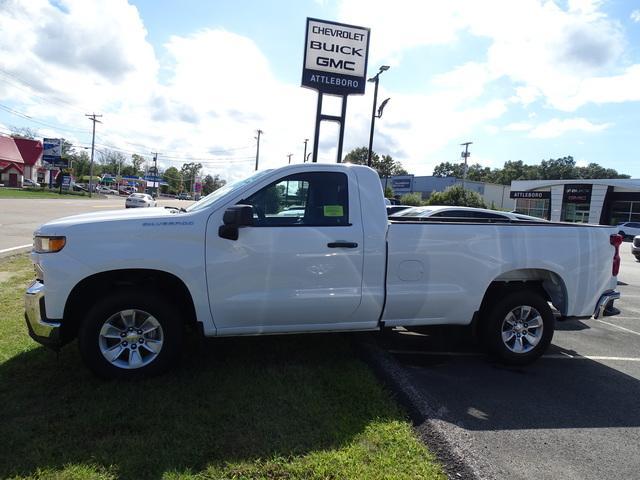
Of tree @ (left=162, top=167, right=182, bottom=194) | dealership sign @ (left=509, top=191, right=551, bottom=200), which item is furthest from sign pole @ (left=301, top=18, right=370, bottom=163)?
tree @ (left=162, top=167, right=182, bottom=194)

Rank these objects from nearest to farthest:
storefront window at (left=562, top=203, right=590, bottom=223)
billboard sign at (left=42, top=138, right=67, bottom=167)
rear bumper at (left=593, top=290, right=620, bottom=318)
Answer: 1. rear bumper at (left=593, top=290, right=620, bottom=318)
2. storefront window at (left=562, top=203, right=590, bottom=223)
3. billboard sign at (left=42, top=138, right=67, bottom=167)

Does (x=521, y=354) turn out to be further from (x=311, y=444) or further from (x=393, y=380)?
(x=311, y=444)

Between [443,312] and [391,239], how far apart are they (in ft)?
3.16

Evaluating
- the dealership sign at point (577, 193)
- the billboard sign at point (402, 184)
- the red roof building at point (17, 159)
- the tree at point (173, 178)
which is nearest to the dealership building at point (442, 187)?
the billboard sign at point (402, 184)

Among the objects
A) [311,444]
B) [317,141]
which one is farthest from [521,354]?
[317,141]

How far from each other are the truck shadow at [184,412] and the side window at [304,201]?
142 cm

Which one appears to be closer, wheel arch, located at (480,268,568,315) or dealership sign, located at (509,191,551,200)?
wheel arch, located at (480,268,568,315)

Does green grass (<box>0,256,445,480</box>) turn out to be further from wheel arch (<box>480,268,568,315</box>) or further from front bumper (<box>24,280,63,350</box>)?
wheel arch (<box>480,268,568,315</box>)

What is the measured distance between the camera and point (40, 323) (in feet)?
12.9

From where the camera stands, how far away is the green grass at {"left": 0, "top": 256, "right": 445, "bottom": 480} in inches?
117

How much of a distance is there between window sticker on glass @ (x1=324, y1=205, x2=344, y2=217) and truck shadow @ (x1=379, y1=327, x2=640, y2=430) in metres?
1.74

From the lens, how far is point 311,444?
328cm

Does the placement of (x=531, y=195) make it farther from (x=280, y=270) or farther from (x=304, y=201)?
(x=280, y=270)

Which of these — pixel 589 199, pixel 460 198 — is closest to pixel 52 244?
pixel 589 199
